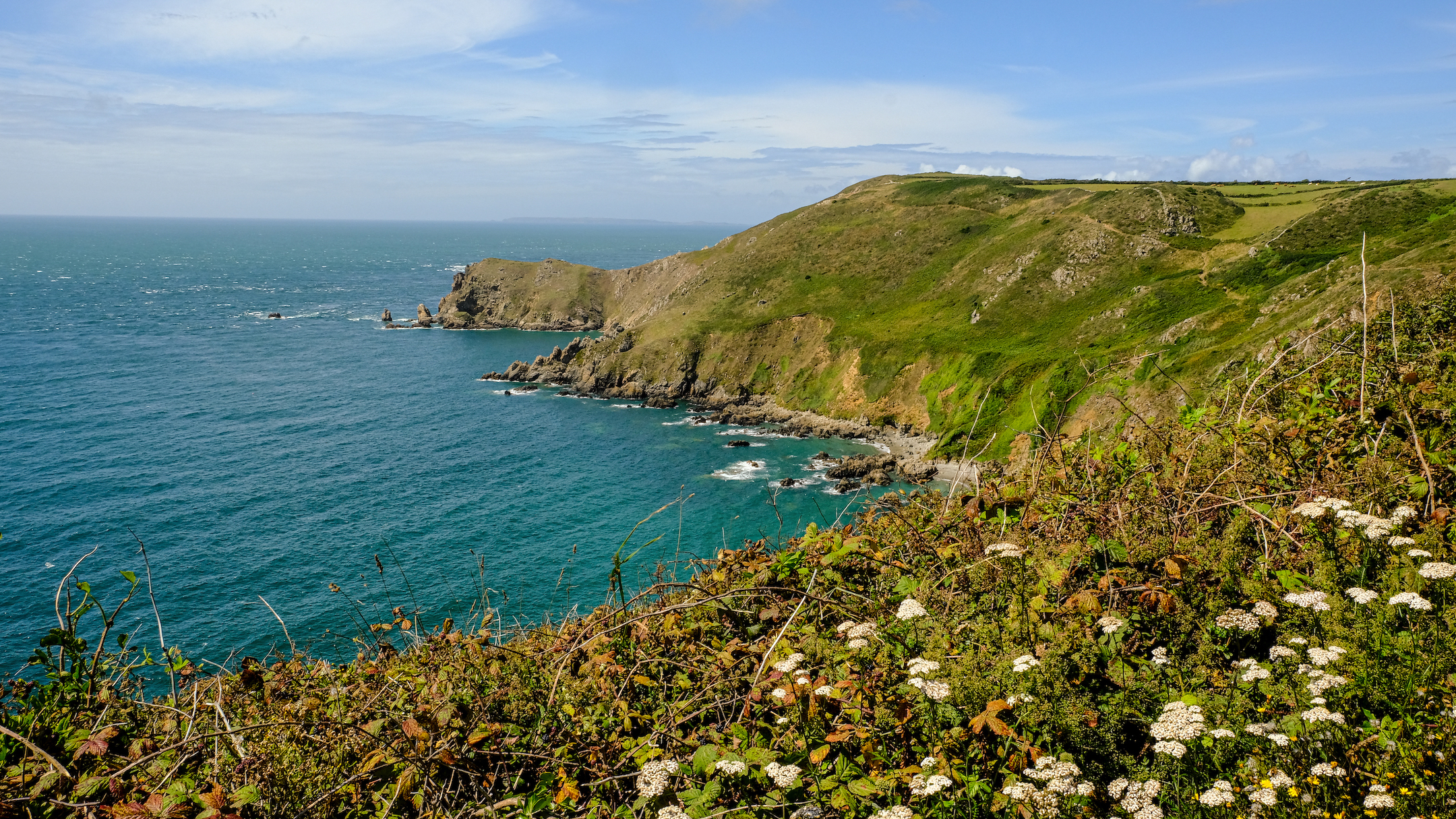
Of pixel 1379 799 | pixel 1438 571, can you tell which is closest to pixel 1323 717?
pixel 1379 799

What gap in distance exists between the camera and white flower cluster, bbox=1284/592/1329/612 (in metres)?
4.09

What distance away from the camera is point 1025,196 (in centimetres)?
13612

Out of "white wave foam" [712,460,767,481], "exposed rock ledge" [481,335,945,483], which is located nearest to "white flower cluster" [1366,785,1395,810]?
"white wave foam" [712,460,767,481]

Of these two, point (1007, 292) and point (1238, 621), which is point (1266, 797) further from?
point (1007, 292)

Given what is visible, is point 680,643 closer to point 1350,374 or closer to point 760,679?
point 760,679

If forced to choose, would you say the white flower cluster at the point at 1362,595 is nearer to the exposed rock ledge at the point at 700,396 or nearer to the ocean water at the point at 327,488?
the ocean water at the point at 327,488

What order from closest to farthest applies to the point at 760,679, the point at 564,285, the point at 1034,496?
the point at 760,679 → the point at 1034,496 → the point at 564,285

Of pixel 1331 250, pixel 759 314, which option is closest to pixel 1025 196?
pixel 759 314

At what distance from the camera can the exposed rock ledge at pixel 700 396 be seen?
76.3m

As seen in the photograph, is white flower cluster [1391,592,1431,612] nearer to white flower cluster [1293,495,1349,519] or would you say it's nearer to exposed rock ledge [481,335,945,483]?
white flower cluster [1293,495,1349,519]

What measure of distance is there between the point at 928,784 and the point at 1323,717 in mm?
1875

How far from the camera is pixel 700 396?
332 feet

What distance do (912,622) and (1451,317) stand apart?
8.85 metres

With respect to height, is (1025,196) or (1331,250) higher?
(1025,196)
